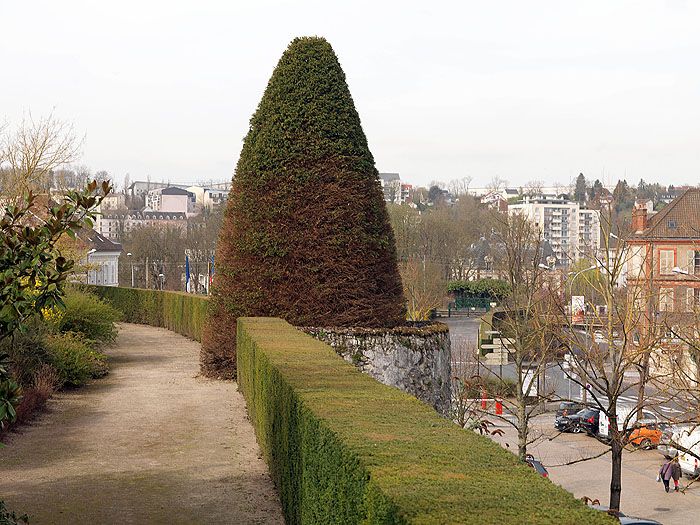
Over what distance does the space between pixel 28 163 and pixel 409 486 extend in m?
31.9

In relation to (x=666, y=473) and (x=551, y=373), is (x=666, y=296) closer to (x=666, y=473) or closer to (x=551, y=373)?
(x=666, y=473)

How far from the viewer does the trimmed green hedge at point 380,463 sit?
433cm

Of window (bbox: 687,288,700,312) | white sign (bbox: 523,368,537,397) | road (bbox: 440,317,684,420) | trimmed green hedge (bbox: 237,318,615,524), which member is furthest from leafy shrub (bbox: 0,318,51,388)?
road (bbox: 440,317,684,420)

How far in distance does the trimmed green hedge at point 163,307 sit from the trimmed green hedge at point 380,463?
2041 centimetres

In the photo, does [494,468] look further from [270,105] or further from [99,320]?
[99,320]

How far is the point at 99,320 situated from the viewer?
26000mm

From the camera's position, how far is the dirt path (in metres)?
10.5

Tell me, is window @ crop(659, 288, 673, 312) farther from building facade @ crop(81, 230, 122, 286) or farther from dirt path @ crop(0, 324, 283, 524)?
building facade @ crop(81, 230, 122, 286)

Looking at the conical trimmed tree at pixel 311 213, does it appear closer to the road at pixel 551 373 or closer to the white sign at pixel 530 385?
the white sign at pixel 530 385

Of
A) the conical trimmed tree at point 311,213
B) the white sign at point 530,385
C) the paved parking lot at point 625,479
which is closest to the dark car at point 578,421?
the paved parking lot at point 625,479

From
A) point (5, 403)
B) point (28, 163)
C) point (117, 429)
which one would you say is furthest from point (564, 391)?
point (5, 403)

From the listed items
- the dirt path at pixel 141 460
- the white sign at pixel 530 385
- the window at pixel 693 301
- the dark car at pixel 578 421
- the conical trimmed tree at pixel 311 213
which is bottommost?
the dark car at pixel 578 421

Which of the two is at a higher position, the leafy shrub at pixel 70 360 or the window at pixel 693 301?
the window at pixel 693 301

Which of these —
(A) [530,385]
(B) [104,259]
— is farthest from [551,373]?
(A) [530,385]
